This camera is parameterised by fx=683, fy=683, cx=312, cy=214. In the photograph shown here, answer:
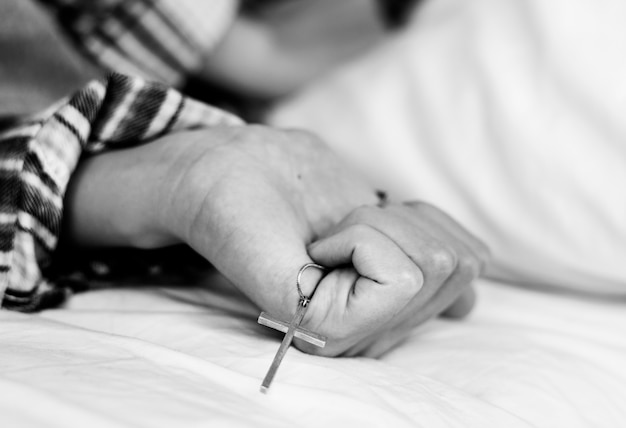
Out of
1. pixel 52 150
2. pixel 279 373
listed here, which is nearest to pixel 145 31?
pixel 52 150

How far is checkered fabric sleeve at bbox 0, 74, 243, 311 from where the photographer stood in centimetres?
49

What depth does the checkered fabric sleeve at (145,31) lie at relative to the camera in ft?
2.30

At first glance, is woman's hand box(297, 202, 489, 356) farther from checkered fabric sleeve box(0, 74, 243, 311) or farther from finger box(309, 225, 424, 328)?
checkered fabric sleeve box(0, 74, 243, 311)

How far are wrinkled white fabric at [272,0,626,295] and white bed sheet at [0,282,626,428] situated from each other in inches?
2.5

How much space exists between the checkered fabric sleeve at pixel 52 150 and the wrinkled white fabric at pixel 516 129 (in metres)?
0.21

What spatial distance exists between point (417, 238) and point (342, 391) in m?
0.13

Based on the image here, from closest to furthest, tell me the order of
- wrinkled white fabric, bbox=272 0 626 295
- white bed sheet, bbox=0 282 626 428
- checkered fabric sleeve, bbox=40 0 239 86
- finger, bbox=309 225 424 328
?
white bed sheet, bbox=0 282 626 428, finger, bbox=309 225 424 328, wrinkled white fabric, bbox=272 0 626 295, checkered fabric sleeve, bbox=40 0 239 86

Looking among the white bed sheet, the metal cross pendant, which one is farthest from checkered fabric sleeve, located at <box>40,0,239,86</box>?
the metal cross pendant

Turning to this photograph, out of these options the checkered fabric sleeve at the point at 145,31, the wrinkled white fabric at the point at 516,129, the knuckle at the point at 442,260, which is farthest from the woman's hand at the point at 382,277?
the checkered fabric sleeve at the point at 145,31

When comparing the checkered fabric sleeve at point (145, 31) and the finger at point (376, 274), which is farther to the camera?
the checkered fabric sleeve at point (145, 31)

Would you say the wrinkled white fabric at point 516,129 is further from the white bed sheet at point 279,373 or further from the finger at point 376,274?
the finger at point 376,274

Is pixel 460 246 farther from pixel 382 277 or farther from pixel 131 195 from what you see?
pixel 131 195

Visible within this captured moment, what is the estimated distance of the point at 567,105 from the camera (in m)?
0.59

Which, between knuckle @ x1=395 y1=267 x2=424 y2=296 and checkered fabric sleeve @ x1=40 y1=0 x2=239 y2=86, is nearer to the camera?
knuckle @ x1=395 y1=267 x2=424 y2=296
